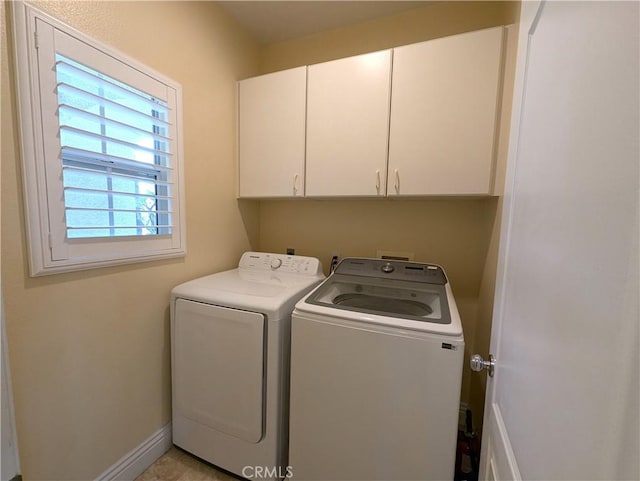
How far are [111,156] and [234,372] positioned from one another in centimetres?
118

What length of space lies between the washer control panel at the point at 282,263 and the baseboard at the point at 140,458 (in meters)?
1.10

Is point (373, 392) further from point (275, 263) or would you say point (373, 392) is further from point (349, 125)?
point (349, 125)

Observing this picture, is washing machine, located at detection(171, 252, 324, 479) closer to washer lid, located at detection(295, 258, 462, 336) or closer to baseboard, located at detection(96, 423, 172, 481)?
baseboard, located at detection(96, 423, 172, 481)

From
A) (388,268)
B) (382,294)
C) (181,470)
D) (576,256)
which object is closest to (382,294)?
(382,294)

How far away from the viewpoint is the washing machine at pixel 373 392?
1.04m

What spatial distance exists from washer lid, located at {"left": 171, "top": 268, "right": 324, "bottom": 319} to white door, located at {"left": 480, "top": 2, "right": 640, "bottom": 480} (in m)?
0.94

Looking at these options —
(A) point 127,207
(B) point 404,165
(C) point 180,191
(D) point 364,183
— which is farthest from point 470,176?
(A) point 127,207

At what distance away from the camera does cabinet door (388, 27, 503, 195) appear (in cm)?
137

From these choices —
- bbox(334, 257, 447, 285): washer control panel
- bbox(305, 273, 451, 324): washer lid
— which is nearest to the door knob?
bbox(305, 273, 451, 324): washer lid

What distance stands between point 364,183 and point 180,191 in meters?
1.10

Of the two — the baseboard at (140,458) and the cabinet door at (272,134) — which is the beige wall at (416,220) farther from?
the baseboard at (140,458)

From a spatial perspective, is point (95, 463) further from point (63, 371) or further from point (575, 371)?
point (575, 371)

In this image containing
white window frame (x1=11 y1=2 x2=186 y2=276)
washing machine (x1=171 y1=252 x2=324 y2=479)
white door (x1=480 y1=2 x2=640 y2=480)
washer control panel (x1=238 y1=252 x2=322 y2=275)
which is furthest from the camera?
washer control panel (x1=238 y1=252 x2=322 y2=275)

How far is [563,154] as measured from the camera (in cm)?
44
